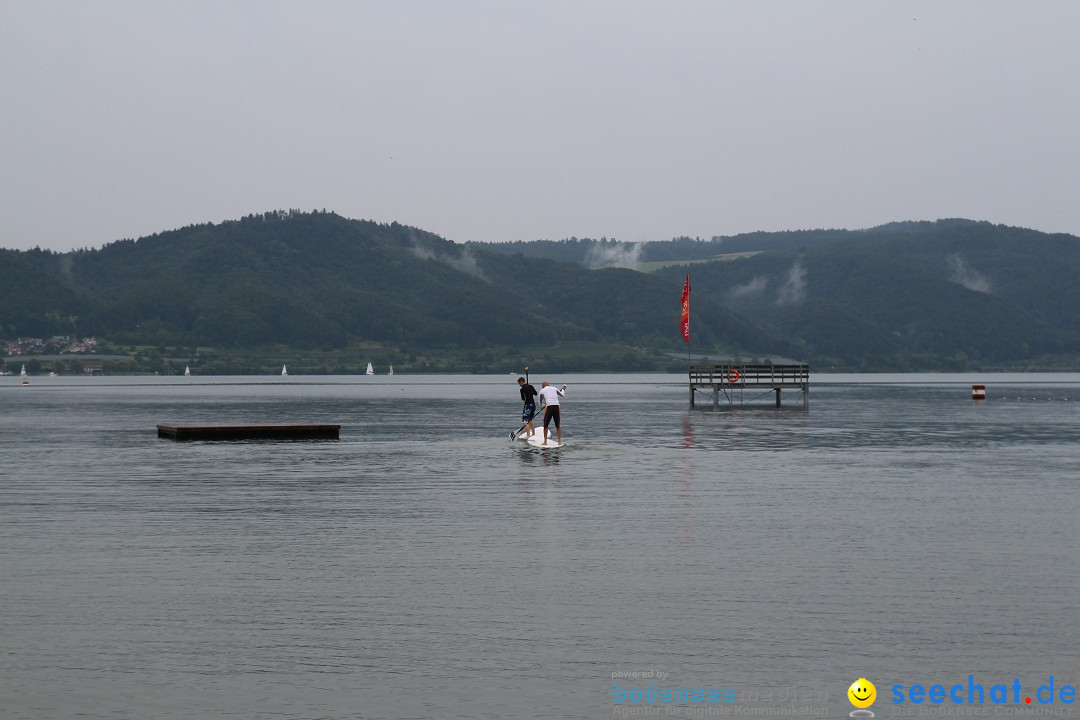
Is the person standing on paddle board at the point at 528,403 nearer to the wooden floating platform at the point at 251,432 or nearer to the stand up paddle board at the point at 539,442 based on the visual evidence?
the stand up paddle board at the point at 539,442

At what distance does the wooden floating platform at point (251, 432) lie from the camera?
149 ft

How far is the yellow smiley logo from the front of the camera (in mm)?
9852

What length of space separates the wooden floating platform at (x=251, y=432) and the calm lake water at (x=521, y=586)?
11733mm

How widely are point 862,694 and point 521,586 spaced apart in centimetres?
585

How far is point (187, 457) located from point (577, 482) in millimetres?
13415

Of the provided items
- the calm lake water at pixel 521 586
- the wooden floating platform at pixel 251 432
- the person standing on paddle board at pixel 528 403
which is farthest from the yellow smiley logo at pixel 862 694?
the wooden floating platform at pixel 251 432

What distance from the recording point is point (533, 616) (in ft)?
43.7

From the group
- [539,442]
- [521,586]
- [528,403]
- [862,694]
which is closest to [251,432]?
[528,403]

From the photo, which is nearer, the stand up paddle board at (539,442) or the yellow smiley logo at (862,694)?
the yellow smiley logo at (862,694)

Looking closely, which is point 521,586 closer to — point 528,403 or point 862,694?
point 862,694

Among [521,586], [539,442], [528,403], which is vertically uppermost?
[528,403]

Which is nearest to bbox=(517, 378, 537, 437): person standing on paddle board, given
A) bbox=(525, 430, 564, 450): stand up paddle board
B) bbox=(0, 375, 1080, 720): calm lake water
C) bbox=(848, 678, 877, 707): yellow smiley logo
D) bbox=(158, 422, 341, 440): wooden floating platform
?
bbox=(525, 430, 564, 450): stand up paddle board

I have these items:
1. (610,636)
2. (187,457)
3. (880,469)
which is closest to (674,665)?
(610,636)

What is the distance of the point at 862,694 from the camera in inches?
390
